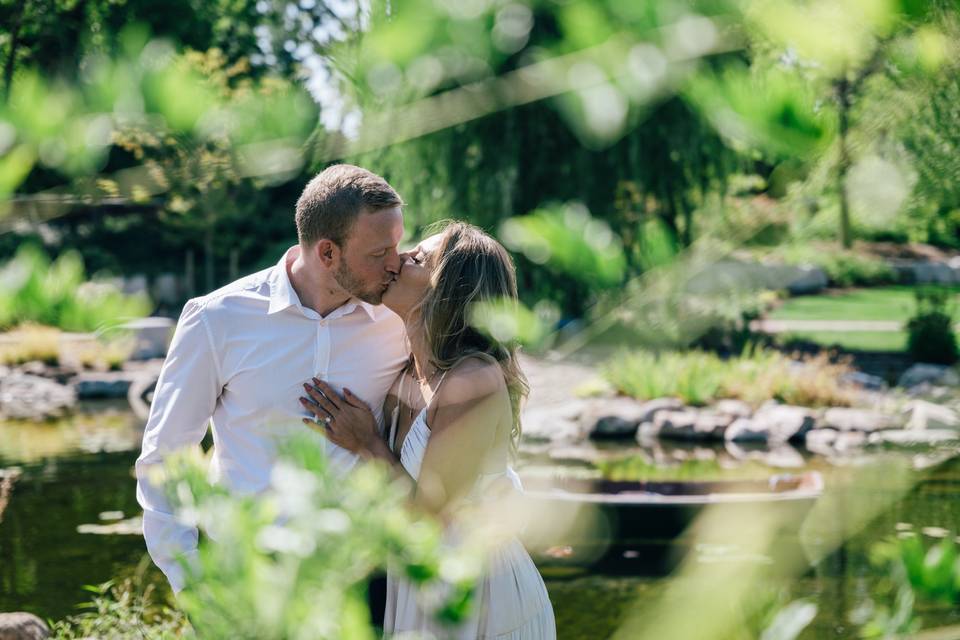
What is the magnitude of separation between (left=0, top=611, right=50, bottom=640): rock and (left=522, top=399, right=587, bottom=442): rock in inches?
305

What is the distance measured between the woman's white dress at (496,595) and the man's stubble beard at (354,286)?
303 millimetres

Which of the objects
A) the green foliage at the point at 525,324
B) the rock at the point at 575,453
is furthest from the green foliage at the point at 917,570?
the rock at the point at 575,453

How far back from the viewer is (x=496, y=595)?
101 inches

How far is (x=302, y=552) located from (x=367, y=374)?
201cm

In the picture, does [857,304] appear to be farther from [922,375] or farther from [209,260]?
[209,260]

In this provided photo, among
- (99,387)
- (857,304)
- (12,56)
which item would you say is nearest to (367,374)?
(12,56)

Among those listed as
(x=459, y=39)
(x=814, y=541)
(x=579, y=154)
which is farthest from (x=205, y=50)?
(x=579, y=154)

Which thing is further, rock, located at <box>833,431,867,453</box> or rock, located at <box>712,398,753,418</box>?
rock, located at <box>712,398,753,418</box>

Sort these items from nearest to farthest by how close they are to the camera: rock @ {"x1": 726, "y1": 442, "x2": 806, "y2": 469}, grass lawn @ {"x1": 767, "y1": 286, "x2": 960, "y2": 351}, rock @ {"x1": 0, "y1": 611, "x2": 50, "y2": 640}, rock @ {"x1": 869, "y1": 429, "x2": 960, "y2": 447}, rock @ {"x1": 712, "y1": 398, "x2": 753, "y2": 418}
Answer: rock @ {"x1": 0, "y1": 611, "x2": 50, "y2": 640}, rock @ {"x1": 726, "y1": 442, "x2": 806, "y2": 469}, rock @ {"x1": 869, "y1": 429, "x2": 960, "y2": 447}, rock @ {"x1": 712, "y1": 398, "x2": 753, "y2": 418}, grass lawn @ {"x1": 767, "y1": 286, "x2": 960, "y2": 351}

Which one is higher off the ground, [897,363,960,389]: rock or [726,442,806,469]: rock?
[726,442,806,469]: rock

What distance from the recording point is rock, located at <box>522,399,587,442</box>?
1274cm

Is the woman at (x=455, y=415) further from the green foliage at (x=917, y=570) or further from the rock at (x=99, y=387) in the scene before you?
the rock at (x=99, y=387)

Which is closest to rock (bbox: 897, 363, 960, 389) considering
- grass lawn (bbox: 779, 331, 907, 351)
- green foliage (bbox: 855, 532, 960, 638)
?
grass lawn (bbox: 779, 331, 907, 351)

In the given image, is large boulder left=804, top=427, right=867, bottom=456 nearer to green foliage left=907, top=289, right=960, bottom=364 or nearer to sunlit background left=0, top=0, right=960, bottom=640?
green foliage left=907, top=289, right=960, bottom=364
